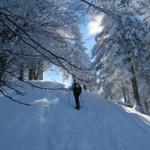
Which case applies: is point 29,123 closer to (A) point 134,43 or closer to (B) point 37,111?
(B) point 37,111

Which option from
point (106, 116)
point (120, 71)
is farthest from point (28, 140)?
point (120, 71)

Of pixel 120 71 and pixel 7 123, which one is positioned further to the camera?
pixel 120 71

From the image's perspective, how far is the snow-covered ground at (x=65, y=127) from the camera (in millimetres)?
9102

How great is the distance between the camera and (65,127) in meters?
10.8

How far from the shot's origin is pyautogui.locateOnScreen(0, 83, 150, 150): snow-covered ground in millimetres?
9102

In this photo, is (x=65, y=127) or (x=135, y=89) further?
(x=135, y=89)

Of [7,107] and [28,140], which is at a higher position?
[7,107]

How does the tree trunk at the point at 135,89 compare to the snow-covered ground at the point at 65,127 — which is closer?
the snow-covered ground at the point at 65,127

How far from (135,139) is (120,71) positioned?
488 inches

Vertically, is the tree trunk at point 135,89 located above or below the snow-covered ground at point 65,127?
above

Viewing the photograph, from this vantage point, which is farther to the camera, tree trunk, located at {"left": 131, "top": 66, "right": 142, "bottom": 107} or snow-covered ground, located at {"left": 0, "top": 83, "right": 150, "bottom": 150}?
tree trunk, located at {"left": 131, "top": 66, "right": 142, "bottom": 107}

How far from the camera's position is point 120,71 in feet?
74.4

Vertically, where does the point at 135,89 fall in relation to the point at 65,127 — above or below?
above

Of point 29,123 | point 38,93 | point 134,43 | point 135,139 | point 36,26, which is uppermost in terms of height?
point 134,43
